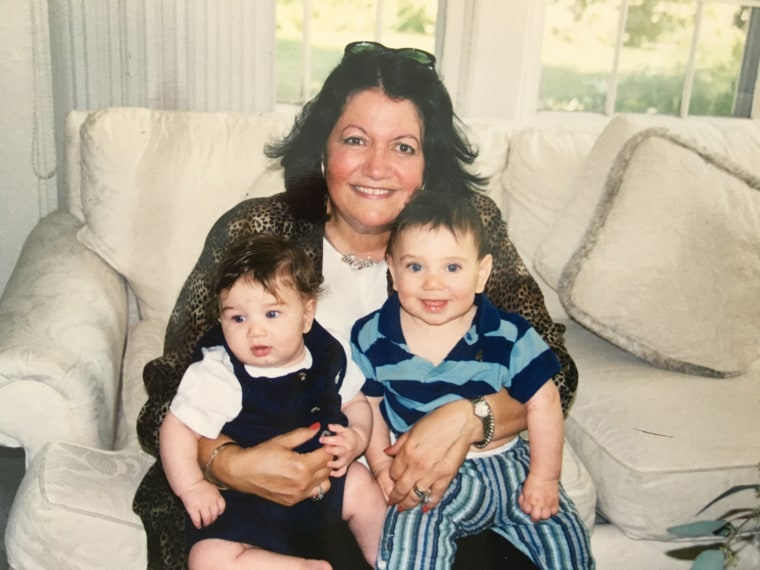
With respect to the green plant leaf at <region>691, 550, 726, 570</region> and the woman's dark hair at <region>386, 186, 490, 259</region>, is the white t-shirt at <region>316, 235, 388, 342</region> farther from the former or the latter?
the green plant leaf at <region>691, 550, 726, 570</region>

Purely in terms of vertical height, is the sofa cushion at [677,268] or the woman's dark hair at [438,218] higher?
the woman's dark hair at [438,218]

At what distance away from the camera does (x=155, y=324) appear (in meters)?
1.49

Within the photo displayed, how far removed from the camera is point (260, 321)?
3.09ft

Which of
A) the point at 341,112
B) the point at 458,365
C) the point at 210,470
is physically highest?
the point at 341,112

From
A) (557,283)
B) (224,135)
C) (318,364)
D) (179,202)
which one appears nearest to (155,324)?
(179,202)

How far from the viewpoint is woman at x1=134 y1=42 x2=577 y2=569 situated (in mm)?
995

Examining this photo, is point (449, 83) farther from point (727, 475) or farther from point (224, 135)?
point (727, 475)

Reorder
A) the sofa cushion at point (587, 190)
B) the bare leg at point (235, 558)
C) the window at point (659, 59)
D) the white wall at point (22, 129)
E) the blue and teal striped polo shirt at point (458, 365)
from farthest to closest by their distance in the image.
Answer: the window at point (659, 59), the sofa cushion at point (587, 190), the white wall at point (22, 129), the blue and teal striped polo shirt at point (458, 365), the bare leg at point (235, 558)

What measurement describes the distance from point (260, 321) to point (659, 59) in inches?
62.6

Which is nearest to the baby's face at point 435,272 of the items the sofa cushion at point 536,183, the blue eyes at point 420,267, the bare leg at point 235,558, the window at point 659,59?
the blue eyes at point 420,267

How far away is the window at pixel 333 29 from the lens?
3.88ft

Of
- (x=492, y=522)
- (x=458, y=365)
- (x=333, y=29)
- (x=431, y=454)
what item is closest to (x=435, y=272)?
(x=458, y=365)

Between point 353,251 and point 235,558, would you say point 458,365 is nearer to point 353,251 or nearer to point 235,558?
point 353,251

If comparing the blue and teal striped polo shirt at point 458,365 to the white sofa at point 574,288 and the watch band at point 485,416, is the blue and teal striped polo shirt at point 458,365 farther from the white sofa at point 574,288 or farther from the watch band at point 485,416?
the white sofa at point 574,288
